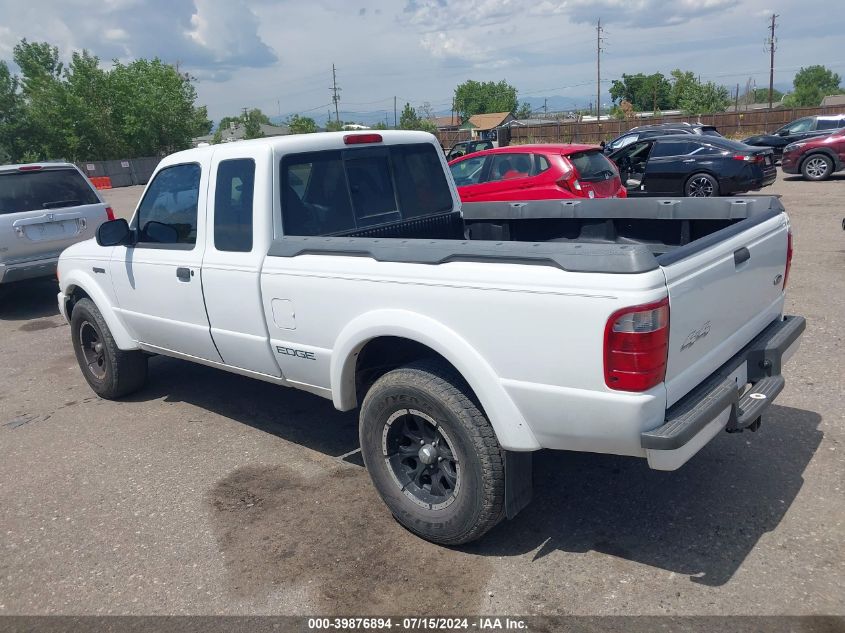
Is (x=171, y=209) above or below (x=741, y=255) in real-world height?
above

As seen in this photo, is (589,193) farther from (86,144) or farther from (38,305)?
(86,144)

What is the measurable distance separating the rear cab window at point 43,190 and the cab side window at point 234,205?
5.65 m

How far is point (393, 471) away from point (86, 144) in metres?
53.7

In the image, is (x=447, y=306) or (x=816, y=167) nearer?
(x=447, y=306)

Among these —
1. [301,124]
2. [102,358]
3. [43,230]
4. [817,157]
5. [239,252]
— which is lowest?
[102,358]

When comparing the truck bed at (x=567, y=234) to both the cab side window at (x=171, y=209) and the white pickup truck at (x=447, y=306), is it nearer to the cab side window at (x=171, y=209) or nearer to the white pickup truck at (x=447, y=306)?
the white pickup truck at (x=447, y=306)

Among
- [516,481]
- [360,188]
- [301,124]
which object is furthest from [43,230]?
[301,124]

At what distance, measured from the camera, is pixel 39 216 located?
28.4ft

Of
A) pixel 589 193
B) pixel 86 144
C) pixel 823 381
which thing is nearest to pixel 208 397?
pixel 823 381

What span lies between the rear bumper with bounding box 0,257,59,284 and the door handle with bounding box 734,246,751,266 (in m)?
7.96

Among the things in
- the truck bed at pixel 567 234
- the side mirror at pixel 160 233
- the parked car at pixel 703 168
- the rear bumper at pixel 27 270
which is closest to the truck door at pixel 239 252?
the truck bed at pixel 567 234

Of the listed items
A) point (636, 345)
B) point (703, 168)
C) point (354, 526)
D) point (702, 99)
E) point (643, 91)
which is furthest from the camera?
point (643, 91)

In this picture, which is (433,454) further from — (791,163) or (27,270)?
(791,163)

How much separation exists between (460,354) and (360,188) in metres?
1.77
